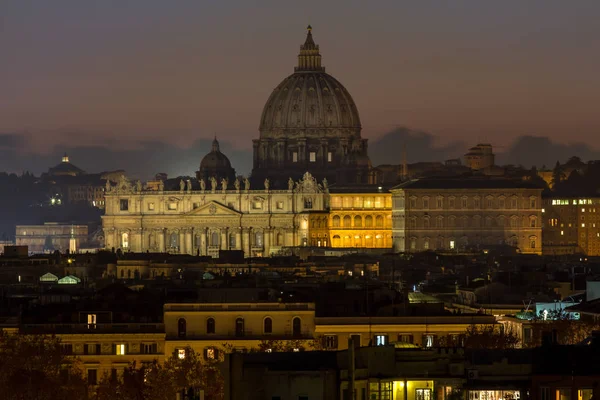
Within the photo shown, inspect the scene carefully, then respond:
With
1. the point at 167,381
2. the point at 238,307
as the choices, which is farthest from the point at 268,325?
the point at 167,381

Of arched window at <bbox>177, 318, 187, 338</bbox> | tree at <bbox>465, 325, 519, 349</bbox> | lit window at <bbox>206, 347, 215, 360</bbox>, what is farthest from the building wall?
tree at <bbox>465, 325, 519, 349</bbox>

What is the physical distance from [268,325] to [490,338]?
9.16 m

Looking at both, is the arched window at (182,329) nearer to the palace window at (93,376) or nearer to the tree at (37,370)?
the palace window at (93,376)

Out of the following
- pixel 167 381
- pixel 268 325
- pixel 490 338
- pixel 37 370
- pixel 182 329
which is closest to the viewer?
pixel 37 370

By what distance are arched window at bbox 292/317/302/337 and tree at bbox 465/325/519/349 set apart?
207 inches

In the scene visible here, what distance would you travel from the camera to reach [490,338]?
74.1 meters

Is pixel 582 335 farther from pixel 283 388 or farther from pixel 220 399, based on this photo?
pixel 283 388

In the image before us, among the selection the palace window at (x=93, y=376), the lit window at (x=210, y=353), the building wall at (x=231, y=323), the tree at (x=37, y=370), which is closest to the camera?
the tree at (x=37, y=370)

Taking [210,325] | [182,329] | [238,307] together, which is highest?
[238,307]

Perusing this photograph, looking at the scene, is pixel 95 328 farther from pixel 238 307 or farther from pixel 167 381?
pixel 167 381

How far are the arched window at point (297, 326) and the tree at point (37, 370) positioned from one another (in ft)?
23.8

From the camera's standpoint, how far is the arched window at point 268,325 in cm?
8050

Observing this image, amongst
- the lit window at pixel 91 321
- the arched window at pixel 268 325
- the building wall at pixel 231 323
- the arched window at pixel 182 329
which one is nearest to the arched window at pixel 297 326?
the building wall at pixel 231 323

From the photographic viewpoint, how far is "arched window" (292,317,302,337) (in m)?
80.4
